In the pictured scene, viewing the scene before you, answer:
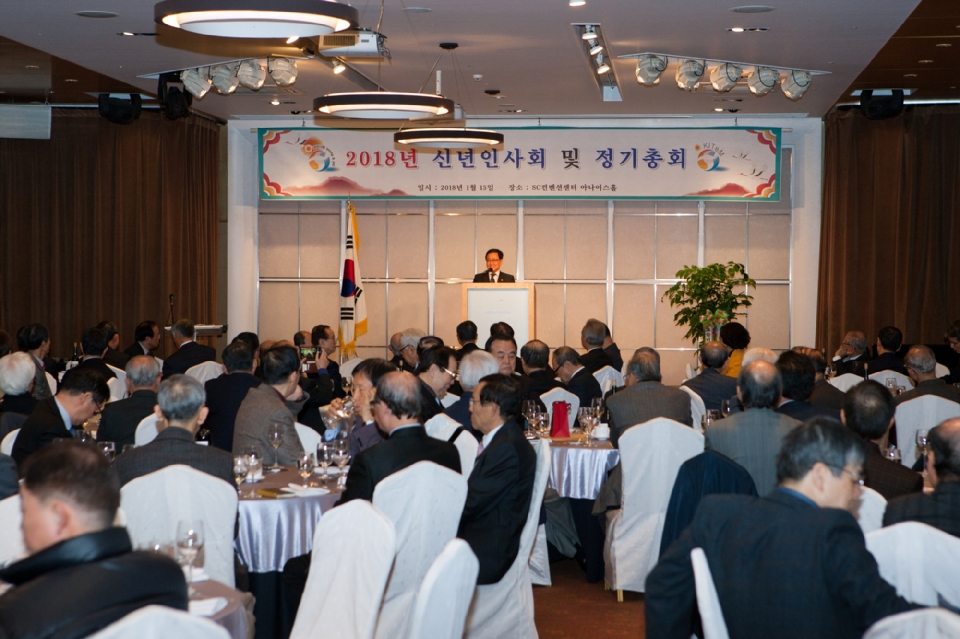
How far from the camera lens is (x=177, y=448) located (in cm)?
424

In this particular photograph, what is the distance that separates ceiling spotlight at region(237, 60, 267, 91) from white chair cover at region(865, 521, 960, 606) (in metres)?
8.38

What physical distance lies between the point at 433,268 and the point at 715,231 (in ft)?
12.6

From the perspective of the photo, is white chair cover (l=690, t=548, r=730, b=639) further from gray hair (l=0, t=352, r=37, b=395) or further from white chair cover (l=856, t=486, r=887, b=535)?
gray hair (l=0, t=352, r=37, b=395)

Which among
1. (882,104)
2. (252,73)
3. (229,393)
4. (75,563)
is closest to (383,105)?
(229,393)

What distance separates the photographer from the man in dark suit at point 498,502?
4.47 metres

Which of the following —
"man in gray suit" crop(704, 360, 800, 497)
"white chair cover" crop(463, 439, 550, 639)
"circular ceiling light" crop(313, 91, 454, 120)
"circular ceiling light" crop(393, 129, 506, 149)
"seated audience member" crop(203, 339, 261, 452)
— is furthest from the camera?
"circular ceiling light" crop(393, 129, 506, 149)

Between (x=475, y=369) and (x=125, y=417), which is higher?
(x=475, y=369)

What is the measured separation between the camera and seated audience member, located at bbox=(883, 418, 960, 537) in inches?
125

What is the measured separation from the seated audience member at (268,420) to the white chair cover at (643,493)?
1.85m

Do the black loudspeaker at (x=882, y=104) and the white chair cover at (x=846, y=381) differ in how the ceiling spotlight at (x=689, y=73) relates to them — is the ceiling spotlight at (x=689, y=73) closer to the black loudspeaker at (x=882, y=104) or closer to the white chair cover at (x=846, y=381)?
the black loudspeaker at (x=882, y=104)

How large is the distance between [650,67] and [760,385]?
5888mm

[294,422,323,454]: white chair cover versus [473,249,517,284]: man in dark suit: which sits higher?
[473,249,517,284]: man in dark suit

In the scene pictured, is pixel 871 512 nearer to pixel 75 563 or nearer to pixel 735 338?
pixel 75 563

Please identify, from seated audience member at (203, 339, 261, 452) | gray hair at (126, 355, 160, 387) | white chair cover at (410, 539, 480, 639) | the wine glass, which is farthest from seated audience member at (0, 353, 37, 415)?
white chair cover at (410, 539, 480, 639)
